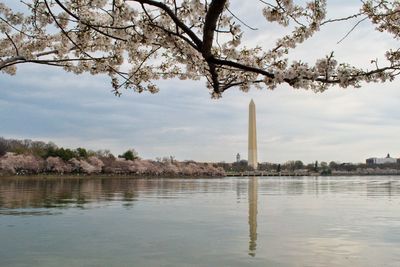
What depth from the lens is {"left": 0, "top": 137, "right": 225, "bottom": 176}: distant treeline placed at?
9208 cm

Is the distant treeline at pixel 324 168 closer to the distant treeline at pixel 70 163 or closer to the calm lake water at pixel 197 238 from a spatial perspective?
the distant treeline at pixel 70 163

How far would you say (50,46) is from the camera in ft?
31.6

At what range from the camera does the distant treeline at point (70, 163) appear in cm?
9208

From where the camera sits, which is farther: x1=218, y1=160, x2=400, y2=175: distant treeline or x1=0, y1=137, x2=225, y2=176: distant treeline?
x1=218, y1=160, x2=400, y2=175: distant treeline

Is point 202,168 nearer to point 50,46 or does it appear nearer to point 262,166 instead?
point 262,166

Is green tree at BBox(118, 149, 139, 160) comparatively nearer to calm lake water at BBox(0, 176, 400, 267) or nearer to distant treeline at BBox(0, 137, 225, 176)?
distant treeline at BBox(0, 137, 225, 176)

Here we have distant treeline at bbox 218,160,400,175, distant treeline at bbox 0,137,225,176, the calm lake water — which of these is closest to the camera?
the calm lake water

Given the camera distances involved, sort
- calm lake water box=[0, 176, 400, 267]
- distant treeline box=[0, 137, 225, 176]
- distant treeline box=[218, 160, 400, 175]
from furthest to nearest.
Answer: distant treeline box=[218, 160, 400, 175], distant treeline box=[0, 137, 225, 176], calm lake water box=[0, 176, 400, 267]

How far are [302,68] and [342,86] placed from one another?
669 mm

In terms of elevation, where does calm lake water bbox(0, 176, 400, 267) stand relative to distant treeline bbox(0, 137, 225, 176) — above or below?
below

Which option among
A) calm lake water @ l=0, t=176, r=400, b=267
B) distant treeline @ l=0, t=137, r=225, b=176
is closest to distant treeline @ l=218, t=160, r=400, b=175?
distant treeline @ l=0, t=137, r=225, b=176

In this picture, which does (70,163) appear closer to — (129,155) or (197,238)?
(129,155)

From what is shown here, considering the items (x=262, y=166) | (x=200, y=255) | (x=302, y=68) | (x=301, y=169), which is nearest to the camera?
(x=302, y=68)

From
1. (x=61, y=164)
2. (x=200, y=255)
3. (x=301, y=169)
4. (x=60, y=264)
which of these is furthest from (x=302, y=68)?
(x=301, y=169)
